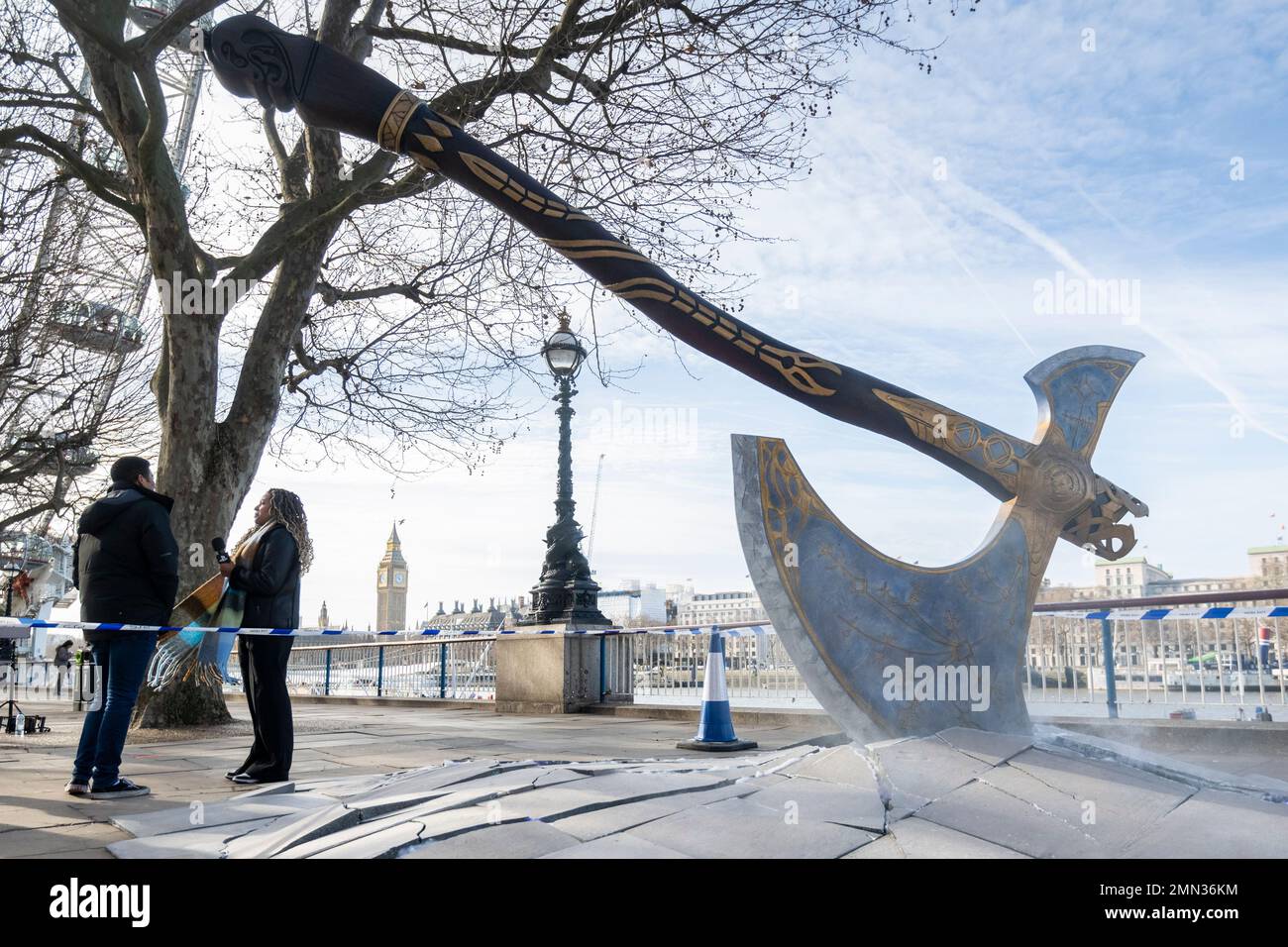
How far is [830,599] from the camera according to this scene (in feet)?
14.7

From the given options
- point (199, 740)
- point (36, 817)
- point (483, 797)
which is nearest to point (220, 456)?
point (199, 740)

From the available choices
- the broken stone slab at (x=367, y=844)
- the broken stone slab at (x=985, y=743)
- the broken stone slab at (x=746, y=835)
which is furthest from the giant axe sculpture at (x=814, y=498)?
the broken stone slab at (x=367, y=844)

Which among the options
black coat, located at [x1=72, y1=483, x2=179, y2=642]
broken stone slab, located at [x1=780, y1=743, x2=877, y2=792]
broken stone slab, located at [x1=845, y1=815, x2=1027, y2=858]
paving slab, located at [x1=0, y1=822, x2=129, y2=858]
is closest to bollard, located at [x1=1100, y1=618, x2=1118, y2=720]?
broken stone slab, located at [x1=780, y1=743, x2=877, y2=792]

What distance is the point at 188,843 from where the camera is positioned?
11.4 ft

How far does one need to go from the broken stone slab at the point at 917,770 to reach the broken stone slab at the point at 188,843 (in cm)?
247

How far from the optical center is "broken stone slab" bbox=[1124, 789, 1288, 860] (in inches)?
117

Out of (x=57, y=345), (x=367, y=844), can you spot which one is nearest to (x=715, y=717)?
(x=367, y=844)

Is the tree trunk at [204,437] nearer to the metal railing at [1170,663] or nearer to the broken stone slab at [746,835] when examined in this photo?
the broken stone slab at [746,835]

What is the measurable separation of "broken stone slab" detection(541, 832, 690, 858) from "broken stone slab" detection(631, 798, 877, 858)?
5 cm

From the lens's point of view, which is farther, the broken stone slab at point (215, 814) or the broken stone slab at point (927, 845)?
the broken stone slab at point (215, 814)

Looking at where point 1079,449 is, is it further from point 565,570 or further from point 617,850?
point 565,570

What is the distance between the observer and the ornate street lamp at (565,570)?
11438mm
